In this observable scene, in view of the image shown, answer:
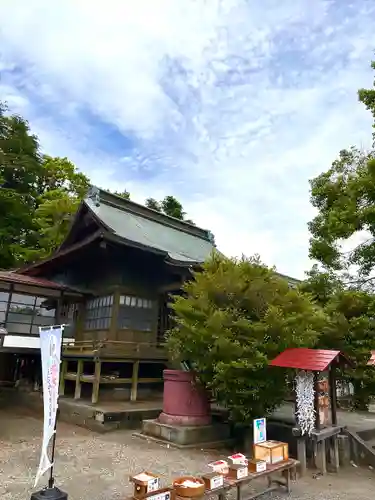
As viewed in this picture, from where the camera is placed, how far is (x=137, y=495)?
14.3 ft

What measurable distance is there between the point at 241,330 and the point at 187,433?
266cm

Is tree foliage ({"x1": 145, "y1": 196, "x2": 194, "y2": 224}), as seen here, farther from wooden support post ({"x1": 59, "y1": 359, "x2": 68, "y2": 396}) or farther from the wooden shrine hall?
wooden support post ({"x1": 59, "y1": 359, "x2": 68, "y2": 396})

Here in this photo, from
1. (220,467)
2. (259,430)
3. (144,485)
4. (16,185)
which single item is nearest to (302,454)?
(259,430)

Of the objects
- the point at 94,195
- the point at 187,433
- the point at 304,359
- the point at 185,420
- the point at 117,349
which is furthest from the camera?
the point at 94,195

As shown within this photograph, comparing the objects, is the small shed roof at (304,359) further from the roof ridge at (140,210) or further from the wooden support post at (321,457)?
the roof ridge at (140,210)

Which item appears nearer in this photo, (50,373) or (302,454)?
(50,373)

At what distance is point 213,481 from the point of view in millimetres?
4809

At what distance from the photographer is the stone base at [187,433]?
8.39 meters

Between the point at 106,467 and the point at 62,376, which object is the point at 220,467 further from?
Result: the point at 62,376

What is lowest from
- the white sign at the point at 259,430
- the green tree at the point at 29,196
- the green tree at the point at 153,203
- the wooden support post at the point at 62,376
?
the white sign at the point at 259,430

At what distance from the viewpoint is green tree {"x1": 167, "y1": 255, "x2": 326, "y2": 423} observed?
7.67 meters

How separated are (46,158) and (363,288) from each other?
24337 mm

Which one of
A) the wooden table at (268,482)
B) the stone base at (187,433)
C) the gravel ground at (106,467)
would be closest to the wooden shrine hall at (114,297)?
the gravel ground at (106,467)

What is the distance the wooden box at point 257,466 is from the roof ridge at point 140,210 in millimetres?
11733
